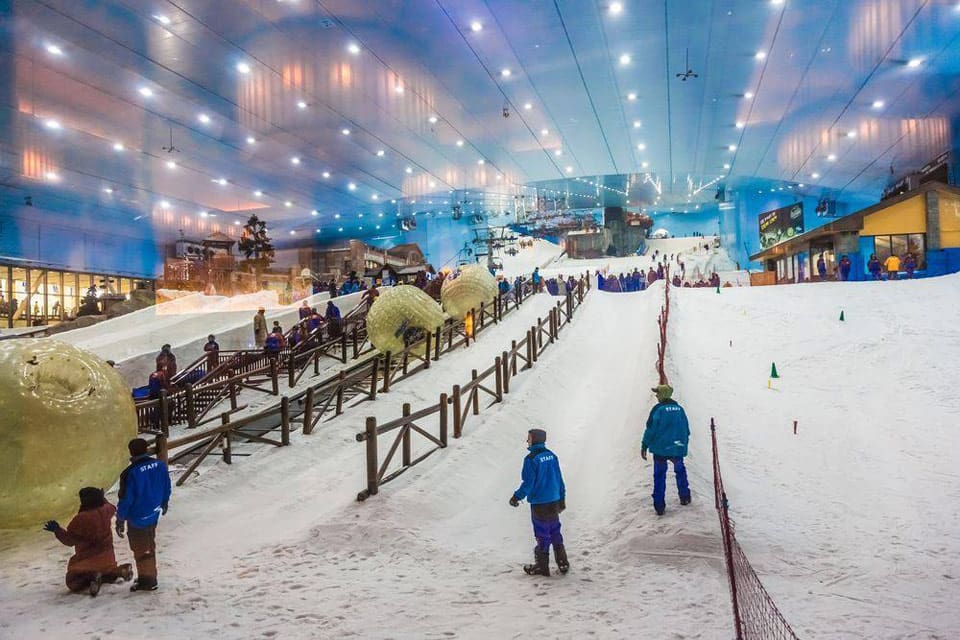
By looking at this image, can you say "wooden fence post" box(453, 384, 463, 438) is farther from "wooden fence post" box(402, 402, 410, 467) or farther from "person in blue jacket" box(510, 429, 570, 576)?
"person in blue jacket" box(510, 429, 570, 576)

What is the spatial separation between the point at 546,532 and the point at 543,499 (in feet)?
1.07

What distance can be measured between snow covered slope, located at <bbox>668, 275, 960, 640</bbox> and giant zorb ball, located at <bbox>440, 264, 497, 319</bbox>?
6.26 m

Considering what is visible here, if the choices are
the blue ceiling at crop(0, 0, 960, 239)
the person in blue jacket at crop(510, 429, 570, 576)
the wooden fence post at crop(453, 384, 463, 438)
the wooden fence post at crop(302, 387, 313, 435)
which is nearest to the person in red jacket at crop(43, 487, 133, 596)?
the person in blue jacket at crop(510, 429, 570, 576)

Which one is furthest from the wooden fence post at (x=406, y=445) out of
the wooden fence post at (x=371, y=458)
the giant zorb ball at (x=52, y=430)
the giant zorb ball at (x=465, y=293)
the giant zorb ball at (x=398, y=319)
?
the giant zorb ball at (x=465, y=293)

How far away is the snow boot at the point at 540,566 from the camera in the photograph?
511 centimetres

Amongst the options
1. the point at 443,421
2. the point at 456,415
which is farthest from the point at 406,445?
the point at 456,415

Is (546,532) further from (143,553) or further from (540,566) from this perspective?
(143,553)

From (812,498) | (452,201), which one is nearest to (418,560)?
(812,498)

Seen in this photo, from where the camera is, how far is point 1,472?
200 inches

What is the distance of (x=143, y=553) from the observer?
186 inches

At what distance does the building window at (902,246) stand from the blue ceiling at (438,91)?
4.47m

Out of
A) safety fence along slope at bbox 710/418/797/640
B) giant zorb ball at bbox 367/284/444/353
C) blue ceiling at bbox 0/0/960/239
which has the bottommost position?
safety fence along slope at bbox 710/418/797/640

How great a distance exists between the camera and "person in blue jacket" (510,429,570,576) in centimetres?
508

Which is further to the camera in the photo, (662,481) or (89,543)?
(662,481)
